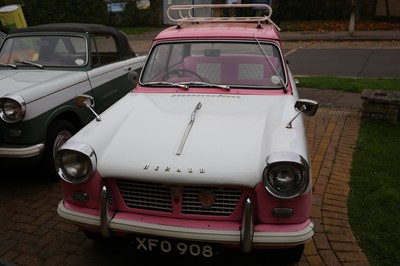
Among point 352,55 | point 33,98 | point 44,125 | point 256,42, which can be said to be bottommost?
point 352,55

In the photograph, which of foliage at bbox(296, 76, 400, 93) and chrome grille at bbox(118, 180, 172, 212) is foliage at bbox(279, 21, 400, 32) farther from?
chrome grille at bbox(118, 180, 172, 212)

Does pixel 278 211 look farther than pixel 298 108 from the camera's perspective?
No

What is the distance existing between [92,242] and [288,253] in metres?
1.64

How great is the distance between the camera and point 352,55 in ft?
38.5

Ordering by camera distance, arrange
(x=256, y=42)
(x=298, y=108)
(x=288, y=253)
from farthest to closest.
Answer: (x=256, y=42) < (x=298, y=108) < (x=288, y=253)

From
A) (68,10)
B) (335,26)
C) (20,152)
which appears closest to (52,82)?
(20,152)

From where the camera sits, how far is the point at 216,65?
3.86m

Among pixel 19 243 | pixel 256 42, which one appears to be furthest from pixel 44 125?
pixel 256 42

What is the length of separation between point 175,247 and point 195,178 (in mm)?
504

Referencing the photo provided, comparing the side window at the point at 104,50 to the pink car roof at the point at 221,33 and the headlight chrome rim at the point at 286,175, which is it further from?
the headlight chrome rim at the point at 286,175

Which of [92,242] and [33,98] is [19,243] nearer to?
[92,242]

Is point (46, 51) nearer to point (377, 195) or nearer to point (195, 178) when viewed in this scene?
point (195, 178)

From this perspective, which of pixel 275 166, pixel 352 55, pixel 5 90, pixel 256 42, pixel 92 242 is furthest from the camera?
pixel 352 55

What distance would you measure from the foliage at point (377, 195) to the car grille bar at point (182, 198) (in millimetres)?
1325
